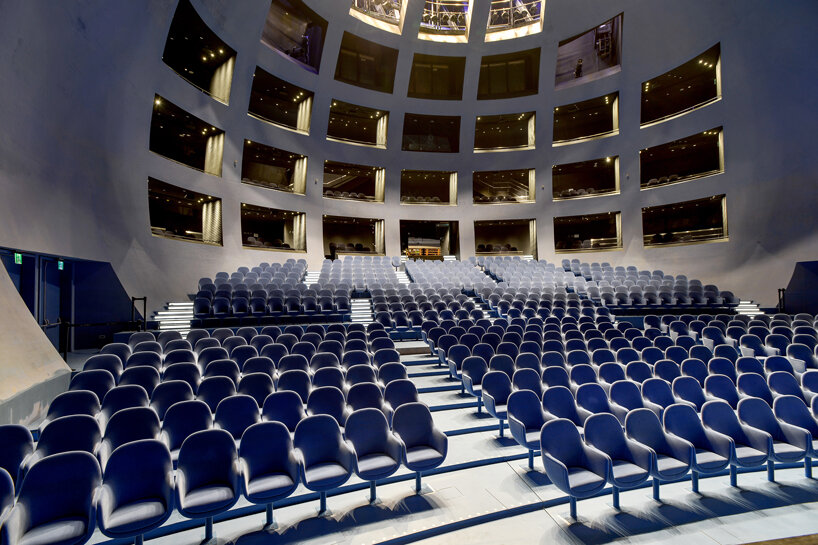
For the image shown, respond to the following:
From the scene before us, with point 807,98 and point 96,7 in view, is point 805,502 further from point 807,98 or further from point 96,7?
point 96,7

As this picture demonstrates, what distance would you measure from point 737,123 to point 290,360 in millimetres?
13256

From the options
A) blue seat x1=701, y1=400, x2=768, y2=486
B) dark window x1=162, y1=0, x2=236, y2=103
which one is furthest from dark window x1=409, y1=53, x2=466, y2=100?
blue seat x1=701, y1=400, x2=768, y2=486

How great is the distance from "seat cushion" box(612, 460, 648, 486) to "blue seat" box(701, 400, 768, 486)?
2.99 ft

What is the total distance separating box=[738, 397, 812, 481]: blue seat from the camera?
3562 mm

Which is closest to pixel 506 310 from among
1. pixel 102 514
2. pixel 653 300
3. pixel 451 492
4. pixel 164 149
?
pixel 653 300

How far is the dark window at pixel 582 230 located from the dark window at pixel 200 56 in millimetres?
13290

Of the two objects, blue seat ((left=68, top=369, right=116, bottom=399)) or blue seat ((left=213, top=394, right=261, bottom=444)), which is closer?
blue seat ((left=213, top=394, right=261, bottom=444))

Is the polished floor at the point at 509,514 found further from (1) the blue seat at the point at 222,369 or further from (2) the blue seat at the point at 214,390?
(1) the blue seat at the point at 222,369

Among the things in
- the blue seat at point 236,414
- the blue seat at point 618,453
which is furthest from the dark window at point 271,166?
the blue seat at point 618,453

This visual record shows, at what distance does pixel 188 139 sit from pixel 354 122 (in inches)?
279

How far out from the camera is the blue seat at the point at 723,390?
14.7 feet

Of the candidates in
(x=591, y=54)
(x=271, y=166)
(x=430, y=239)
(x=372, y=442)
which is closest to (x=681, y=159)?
(x=591, y=54)

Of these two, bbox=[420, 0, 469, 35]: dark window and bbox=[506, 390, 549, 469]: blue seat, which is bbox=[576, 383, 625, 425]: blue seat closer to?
bbox=[506, 390, 549, 469]: blue seat

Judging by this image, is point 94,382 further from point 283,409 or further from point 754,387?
point 754,387
